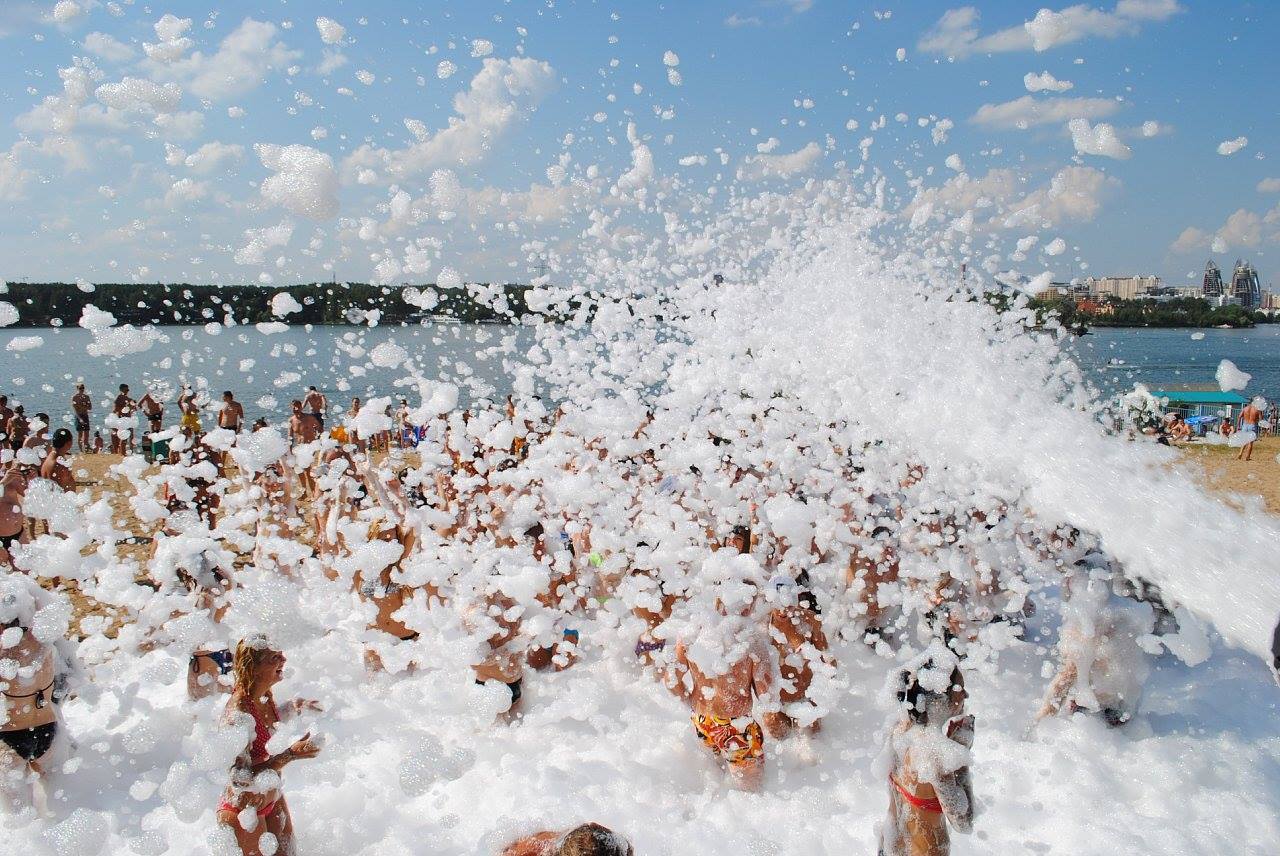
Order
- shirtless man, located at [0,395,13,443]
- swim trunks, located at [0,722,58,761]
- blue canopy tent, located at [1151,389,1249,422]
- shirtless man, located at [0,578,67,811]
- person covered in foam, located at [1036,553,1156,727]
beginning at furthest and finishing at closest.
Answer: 1. blue canopy tent, located at [1151,389,1249,422]
2. shirtless man, located at [0,395,13,443]
3. person covered in foam, located at [1036,553,1156,727]
4. swim trunks, located at [0,722,58,761]
5. shirtless man, located at [0,578,67,811]

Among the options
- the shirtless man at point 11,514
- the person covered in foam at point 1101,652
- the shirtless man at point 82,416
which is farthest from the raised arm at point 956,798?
the shirtless man at point 82,416

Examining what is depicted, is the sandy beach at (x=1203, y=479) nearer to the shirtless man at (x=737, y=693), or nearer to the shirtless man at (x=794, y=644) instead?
the shirtless man at (x=794, y=644)

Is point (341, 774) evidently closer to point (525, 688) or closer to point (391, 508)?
point (525, 688)

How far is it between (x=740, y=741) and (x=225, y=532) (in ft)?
24.0

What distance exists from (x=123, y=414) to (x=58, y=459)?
275 inches

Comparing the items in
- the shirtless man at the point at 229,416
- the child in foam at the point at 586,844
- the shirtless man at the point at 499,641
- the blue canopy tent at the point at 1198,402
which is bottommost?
the shirtless man at the point at 499,641

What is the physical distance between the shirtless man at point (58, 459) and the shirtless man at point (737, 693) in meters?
7.66

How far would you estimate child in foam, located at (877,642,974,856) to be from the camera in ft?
11.4

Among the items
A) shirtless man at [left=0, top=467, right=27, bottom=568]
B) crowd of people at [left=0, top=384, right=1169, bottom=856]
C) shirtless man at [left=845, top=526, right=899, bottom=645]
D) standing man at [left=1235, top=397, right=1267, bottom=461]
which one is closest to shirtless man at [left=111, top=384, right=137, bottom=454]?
crowd of people at [left=0, top=384, right=1169, bottom=856]

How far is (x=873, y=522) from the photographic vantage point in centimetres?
676

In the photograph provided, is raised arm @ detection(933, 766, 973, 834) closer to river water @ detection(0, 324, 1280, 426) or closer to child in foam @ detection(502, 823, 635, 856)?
child in foam @ detection(502, 823, 635, 856)

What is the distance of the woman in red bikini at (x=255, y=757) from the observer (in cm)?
366

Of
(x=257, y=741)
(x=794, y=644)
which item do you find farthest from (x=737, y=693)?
(x=257, y=741)

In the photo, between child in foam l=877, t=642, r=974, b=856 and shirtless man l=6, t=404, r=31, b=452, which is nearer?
child in foam l=877, t=642, r=974, b=856
